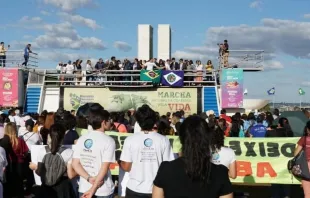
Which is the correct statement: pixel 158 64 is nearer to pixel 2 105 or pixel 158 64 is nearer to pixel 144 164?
pixel 2 105

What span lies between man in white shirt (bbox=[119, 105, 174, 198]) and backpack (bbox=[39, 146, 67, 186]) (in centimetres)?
106

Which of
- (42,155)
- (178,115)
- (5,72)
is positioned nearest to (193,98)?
(5,72)

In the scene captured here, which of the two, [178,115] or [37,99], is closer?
[178,115]

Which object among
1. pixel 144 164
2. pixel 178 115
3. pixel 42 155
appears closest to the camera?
pixel 144 164

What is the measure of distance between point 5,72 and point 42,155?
70.1ft

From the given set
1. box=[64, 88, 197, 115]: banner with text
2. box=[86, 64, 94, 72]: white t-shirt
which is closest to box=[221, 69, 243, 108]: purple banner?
box=[64, 88, 197, 115]: banner with text

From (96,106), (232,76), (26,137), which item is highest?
(232,76)

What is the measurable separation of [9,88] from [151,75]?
7765 millimetres

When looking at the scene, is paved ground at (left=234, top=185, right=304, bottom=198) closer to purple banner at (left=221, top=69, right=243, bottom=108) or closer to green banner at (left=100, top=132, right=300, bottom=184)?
green banner at (left=100, top=132, right=300, bottom=184)

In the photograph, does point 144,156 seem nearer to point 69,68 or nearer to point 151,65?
point 151,65

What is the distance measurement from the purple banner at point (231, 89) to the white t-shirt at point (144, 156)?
19.7 m

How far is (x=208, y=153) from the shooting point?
118 inches

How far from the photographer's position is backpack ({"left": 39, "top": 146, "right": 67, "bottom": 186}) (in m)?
5.70

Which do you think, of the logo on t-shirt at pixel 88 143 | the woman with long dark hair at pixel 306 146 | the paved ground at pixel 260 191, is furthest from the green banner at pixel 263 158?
the logo on t-shirt at pixel 88 143
